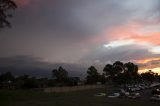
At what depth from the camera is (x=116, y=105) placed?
64.8m

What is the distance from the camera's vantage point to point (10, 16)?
51094mm

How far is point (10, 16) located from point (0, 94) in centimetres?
2705

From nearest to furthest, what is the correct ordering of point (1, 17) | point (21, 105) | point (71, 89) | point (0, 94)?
point (1, 17) → point (21, 105) → point (0, 94) → point (71, 89)

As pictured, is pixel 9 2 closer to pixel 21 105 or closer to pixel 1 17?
pixel 1 17

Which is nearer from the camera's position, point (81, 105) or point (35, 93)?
point (81, 105)

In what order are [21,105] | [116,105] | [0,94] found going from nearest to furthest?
1. [21,105]
2. [116,105]
3. [0,94]

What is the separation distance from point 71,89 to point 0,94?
170ft

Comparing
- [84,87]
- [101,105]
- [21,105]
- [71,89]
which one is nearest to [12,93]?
[21,105]

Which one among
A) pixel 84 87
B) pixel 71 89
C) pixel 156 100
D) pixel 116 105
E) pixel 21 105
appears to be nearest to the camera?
pixel 21 105

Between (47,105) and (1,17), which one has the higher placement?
(1,17)

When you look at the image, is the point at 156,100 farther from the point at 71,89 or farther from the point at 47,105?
the point at 71,89

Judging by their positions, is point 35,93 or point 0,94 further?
point 35,93

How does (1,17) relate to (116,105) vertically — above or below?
above

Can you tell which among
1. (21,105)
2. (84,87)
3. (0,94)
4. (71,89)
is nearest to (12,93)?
(0,94)
